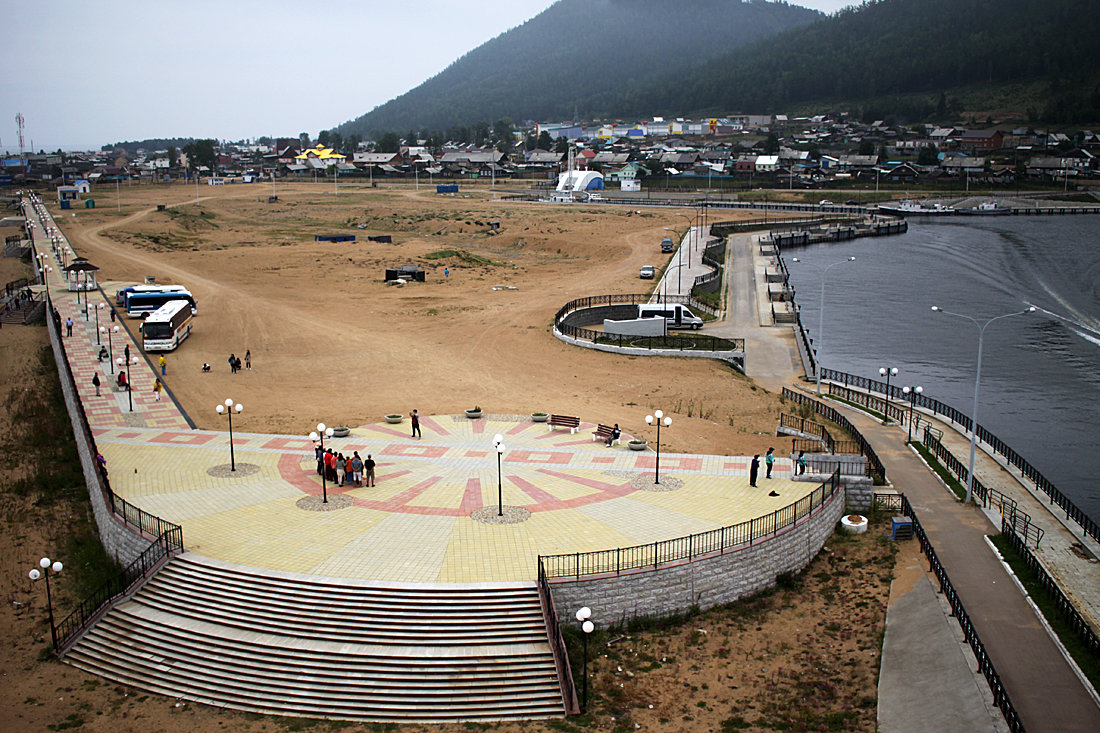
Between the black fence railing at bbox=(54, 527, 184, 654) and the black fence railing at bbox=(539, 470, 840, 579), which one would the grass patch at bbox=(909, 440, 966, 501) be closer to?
the black fence railing at bbox=(539, 470, 840, 579)

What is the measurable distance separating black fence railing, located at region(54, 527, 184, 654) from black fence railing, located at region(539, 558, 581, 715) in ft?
30.2

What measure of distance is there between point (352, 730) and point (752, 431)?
2075 centimetres

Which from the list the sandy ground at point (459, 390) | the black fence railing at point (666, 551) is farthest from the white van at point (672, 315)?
the black fence railing at point (666, 551)

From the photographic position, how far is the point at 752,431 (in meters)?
33.0

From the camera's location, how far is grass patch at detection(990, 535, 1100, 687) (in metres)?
18.0

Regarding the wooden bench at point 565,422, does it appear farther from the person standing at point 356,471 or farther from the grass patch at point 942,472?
the grass patch at point 942,472

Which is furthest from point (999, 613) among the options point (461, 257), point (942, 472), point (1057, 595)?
point (461, 257)

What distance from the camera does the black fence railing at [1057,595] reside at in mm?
18770

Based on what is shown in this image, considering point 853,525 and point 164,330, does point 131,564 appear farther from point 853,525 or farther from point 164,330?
point 164,330

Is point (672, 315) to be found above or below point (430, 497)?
above

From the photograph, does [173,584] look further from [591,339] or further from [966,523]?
[591,339]

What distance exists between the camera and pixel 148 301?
181ft

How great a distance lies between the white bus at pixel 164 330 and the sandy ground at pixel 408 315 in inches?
37.0

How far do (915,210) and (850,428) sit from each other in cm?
12087
